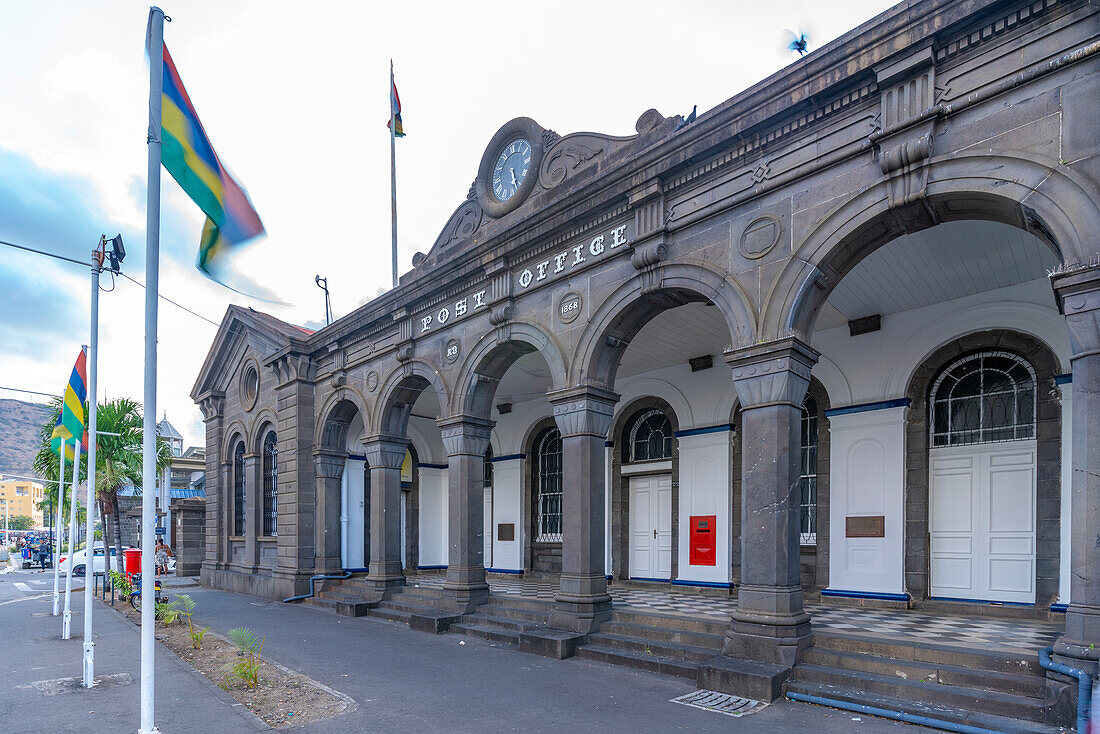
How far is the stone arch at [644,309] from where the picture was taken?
26.8 feet

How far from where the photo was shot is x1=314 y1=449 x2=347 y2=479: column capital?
53.6 ft

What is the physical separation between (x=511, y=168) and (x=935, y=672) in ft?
31.4

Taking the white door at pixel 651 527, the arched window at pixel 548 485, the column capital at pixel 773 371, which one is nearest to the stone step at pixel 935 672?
the column capital at pixel 773 371

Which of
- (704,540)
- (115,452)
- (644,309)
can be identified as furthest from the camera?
(115,452)

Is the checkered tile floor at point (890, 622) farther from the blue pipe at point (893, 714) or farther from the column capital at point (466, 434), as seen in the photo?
the column capital at point (466, 434)

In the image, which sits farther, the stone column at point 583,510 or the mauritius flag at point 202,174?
the stone column at point 583,510

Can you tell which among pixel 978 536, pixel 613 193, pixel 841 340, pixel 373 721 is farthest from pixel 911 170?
pixel 373 721

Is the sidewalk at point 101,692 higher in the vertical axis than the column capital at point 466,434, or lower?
lower

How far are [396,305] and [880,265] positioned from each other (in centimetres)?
907

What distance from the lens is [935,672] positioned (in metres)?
6.27

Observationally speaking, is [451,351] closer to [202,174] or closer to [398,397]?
[398,397]

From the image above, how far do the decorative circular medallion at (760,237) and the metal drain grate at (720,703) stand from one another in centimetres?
476

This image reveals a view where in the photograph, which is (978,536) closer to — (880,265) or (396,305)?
(880,265)

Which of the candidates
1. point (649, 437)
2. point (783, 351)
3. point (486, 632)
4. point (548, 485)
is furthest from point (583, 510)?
point (548, 485)
